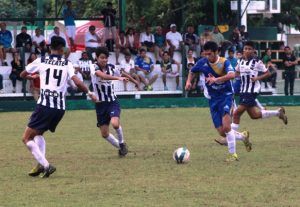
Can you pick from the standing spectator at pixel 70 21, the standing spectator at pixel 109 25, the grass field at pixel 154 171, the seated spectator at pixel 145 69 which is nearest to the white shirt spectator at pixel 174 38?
the seated spectator at pixel 145 69

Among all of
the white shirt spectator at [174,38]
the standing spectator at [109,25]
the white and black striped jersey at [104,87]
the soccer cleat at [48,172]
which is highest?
the standing spectator at [109,25]

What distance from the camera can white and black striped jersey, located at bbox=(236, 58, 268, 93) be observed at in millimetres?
18844

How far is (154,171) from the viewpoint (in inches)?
533

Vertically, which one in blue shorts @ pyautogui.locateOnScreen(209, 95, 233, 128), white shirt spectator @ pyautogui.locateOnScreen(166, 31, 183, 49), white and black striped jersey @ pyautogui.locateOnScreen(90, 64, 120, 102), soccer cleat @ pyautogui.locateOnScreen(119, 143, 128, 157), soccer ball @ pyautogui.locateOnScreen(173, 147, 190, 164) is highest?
white shirt spectator @ pyautogui.locateOnScreen(166, 31, 183, 49)

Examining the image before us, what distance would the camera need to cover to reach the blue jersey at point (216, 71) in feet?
49.4

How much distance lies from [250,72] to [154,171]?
19.5ft

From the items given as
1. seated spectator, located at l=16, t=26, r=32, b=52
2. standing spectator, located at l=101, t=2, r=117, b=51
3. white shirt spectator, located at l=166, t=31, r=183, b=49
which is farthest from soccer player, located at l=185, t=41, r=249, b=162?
white shirt spectator, located at l=166, t=31, r=183, b=49

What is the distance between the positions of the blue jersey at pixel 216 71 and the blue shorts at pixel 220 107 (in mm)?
76

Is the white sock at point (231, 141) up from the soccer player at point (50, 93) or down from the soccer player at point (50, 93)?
down

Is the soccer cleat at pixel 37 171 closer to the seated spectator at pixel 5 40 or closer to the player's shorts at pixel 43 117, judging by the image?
the player's shorts at pixel 43 117

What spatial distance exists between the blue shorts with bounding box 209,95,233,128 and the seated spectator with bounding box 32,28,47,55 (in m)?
15.8

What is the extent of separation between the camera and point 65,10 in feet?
106

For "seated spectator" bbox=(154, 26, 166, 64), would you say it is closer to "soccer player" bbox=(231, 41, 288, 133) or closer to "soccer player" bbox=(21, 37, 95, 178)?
"soccer player" bbox=(231, 41, 288, 133)

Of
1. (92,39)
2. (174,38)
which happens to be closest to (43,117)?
(92,39)
